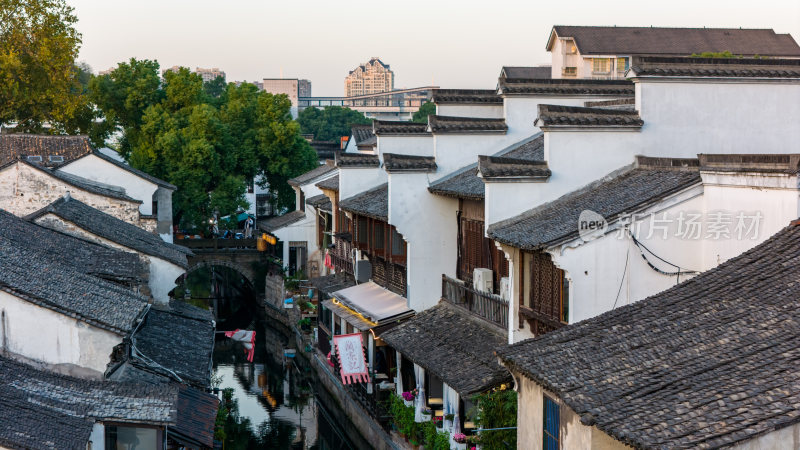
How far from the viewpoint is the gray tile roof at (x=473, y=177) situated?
861 inches

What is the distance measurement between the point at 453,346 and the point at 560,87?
312 inches

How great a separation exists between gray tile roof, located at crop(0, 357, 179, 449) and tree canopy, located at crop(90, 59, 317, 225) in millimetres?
32852

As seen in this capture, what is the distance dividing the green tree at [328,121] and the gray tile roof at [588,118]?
85594 millimetres

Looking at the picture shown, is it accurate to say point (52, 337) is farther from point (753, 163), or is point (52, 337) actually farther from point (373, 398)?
point (373, 398)

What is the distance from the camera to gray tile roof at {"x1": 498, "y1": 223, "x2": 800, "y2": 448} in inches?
358

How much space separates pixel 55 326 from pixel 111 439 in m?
2.20

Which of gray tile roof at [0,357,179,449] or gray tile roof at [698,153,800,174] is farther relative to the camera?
gray tile roof at [698,153,800,174]

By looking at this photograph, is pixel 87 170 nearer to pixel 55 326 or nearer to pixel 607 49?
pixel 55 326

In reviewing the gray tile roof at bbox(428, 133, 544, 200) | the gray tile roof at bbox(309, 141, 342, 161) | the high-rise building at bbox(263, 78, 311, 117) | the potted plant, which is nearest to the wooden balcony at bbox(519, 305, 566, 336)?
the gray tile roof at bbox(428, 133, 544, 200)

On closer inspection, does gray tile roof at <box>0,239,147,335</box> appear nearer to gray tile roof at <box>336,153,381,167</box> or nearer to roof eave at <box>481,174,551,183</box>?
roof eave at <box>481,174,551,183</box>

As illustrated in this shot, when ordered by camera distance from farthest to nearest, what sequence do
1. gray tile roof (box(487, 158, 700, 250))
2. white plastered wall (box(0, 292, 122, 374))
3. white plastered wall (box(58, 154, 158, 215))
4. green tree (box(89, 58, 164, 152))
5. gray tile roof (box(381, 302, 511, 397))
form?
green tree (box(89, 58, 164, 152))
white plastered wall (box(58, 154, 158, 215))
gray tile roof (box(381, 302, 511, 397))
gray tile roof (box(487, 158, 700, 250))
white plastered wall (box(0, 292, 122, 374))

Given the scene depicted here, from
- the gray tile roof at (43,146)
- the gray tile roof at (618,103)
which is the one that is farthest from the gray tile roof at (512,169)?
the gray tile roof at (43,146)

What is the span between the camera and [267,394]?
113 feet

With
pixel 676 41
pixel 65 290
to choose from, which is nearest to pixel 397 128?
pixel 65 290
